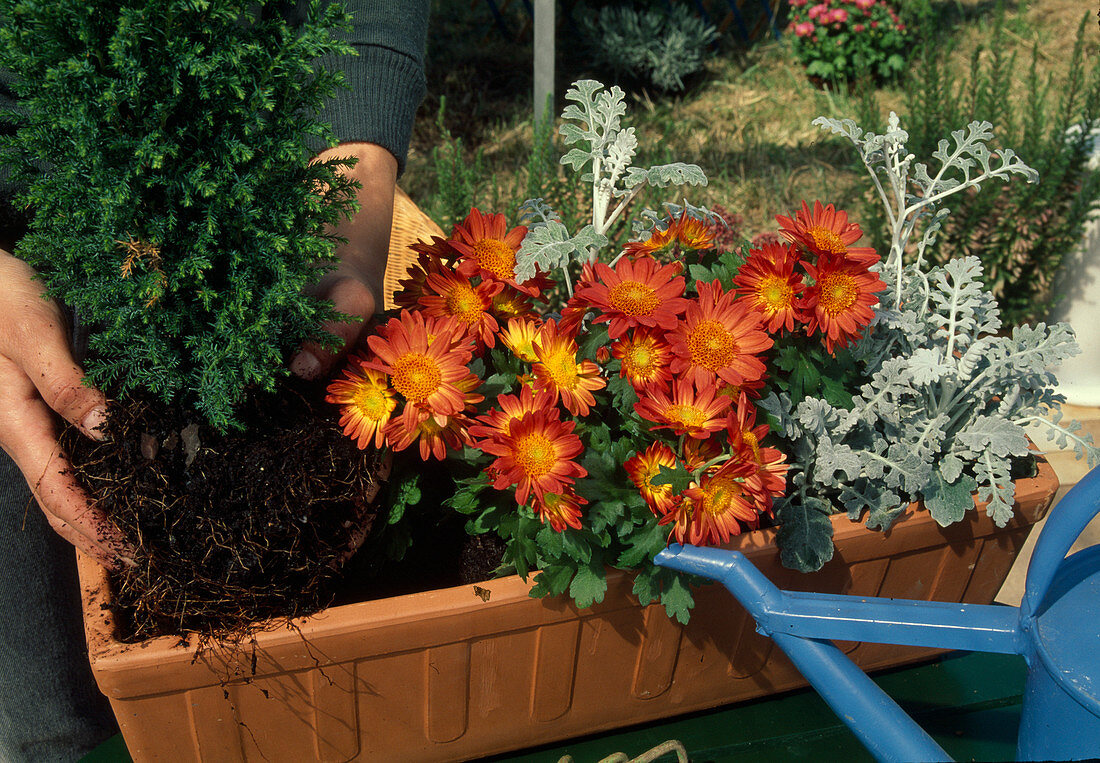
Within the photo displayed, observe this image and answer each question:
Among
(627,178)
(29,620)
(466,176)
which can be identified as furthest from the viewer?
(466,176)

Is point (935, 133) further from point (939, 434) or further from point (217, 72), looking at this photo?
point (217, 72)

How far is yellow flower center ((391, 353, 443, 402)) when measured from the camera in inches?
33.8

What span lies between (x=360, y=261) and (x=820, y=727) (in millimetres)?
856

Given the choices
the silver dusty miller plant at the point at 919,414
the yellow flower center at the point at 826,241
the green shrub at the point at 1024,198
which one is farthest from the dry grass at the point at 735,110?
the yellow flower center at the point at 826,241

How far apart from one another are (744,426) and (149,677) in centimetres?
66

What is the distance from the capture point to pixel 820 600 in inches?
32.0

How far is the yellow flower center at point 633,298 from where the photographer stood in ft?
2.97

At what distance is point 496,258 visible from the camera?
1.00m

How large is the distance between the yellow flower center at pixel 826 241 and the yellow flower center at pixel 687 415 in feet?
0.82

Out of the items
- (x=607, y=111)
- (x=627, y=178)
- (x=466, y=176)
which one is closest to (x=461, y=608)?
(x=627, y=178)

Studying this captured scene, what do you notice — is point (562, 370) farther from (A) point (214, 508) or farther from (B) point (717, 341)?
(A) point (214, 508)

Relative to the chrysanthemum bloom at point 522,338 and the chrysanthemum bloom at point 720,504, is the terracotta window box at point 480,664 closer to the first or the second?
the chrysanthemum bloom at point 720,504

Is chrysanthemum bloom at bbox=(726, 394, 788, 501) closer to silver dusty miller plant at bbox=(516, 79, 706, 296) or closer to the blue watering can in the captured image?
the blue watering can

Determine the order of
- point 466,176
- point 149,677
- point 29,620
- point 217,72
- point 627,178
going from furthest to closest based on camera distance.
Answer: point 466,176 → point 29,620 → point 627,178 → point 149,677 → point 217,72
